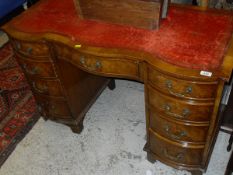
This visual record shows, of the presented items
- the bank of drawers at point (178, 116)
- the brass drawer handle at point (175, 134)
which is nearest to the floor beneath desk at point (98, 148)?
the bank of drawers at point (178, 116)

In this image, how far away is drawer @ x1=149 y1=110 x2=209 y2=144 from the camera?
A: 4.86 feet

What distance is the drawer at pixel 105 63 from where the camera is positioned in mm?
1424

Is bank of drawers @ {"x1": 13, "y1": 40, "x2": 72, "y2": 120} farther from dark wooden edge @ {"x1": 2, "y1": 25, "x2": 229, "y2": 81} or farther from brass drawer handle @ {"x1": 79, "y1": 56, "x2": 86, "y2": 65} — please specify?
brass drawer handle @ {"x1": 79, "y1": 56, "x2": 86, "y2": 65}

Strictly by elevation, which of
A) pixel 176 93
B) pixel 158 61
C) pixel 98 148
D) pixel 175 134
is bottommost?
pixel 98 148

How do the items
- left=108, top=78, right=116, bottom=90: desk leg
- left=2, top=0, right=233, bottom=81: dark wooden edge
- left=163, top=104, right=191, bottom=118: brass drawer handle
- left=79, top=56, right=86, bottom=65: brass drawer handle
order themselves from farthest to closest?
left=108, top=78, right=116, bottom=90: desk leg → left=79, top=56, right=86, bottom=65: brass drawer handle → left=163, top=104, right=191, bottom=118: brass drawer handle → left=2, top=0, right=233, bottom=81: dark wooden edge

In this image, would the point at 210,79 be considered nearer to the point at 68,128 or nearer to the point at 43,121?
the point at 68,128

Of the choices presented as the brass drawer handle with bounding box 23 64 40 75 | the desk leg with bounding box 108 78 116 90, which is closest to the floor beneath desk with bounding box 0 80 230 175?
the desk leg with bounding box 108 78 116 90

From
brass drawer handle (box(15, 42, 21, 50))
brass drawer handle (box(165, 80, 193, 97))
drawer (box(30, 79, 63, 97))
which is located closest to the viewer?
brass drawer handle (box(165, 80, 193, 97))

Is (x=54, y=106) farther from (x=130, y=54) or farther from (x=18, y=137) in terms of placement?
(x=130, y=54)

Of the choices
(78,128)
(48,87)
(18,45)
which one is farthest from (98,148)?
(18,45)

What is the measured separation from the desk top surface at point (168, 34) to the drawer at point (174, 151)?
1.90 ft

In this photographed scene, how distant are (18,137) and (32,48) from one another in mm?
890

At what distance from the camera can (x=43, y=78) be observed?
6.15 feet

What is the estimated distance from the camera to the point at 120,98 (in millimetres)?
2455
